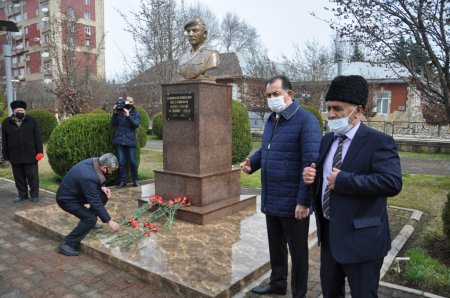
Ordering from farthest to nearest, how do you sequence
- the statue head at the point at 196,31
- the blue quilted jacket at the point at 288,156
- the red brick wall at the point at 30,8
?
1. the red brick wall at the point at 30,8
2. the statue head at the point at 196,31
3. the blue quilted jacket at the point at 288,156

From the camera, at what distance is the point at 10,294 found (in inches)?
138

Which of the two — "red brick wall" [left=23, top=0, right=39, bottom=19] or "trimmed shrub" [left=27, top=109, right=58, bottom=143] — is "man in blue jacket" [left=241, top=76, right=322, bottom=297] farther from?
"red brick wall" [left=23, top=0, right=39, bottom=19]

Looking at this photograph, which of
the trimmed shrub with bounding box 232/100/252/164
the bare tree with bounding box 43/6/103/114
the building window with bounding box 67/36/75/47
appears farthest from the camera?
the building window with bounding box 67/36/75/47

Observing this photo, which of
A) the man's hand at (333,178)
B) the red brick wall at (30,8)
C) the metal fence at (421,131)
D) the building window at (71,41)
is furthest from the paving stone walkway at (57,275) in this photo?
the red brick wall at (30,8)

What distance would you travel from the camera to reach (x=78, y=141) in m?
8.00

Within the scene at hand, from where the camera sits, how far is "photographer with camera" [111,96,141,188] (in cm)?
775

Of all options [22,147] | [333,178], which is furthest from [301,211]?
[22,147]

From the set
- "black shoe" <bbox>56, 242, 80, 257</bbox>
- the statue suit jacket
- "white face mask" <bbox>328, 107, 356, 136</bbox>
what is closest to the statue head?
"black shoe" <bbox>56, 242, 80, 257</bbox>

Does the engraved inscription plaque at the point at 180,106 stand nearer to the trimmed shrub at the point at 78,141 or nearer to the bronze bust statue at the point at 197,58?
the bronze bust statue at the point at 197,58

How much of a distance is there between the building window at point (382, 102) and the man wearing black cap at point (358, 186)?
1131 inches

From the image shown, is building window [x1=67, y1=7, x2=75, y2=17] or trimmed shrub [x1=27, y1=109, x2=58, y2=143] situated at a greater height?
building window [x1=67, y1=7, x2=75, y2=17]

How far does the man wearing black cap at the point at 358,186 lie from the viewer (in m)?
2.12

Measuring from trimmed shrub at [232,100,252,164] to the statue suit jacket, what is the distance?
29.9ft

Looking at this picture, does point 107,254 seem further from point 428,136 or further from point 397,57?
point 428,136
